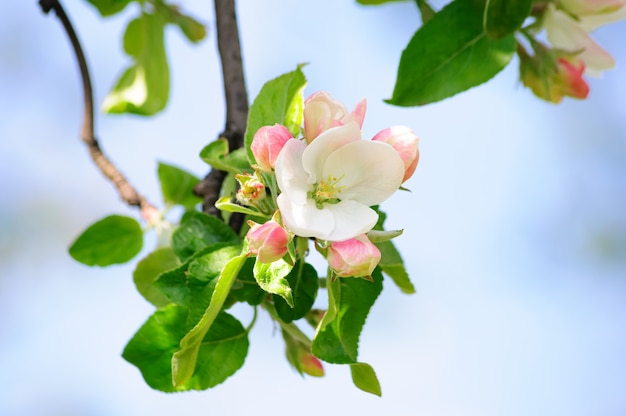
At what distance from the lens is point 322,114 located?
0.70 metres

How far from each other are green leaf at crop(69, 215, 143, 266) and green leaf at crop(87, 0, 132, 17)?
0.44 meters

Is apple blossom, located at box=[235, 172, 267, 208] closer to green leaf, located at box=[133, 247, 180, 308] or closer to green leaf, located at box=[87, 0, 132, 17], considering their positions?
green leaf, located at box=[133, 247, 180, 308]

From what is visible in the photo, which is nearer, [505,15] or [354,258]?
[354,258]

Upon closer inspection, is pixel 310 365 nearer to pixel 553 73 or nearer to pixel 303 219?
pixel 303 219

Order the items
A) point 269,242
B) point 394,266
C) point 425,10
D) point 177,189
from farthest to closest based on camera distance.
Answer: point 177,189
point 425,10
point 394,266
point 269,242

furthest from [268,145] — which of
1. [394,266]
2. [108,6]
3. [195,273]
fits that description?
[108,6]

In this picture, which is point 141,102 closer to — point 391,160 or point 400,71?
point 400,71

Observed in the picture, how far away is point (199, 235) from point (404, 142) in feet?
0.87

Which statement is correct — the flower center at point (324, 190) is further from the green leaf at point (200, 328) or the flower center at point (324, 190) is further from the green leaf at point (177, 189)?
the green leaf at point (177, 189)

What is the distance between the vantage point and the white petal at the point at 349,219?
2.16 feet

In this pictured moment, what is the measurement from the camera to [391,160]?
684 millimetres

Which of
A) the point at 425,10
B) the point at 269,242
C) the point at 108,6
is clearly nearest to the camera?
the point at 269,242

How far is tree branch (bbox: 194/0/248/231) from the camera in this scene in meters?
0.94

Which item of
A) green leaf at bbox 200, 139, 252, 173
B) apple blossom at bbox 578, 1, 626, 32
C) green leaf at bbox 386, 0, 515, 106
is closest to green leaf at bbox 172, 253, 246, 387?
green leaf at bbox 200, 139, 252, 173
